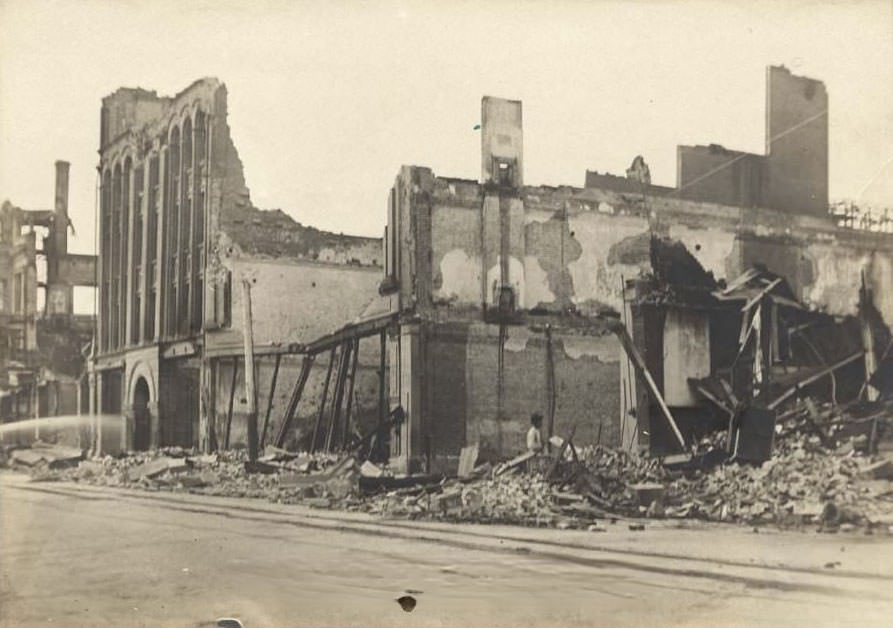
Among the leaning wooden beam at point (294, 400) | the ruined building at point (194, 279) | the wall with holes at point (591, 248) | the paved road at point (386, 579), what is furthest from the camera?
the wall with holes at point (591, 248)

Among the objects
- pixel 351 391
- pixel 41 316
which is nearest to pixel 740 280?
pixel 351 391

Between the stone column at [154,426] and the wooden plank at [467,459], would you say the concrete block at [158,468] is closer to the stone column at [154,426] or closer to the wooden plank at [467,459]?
the stone column at [154,426]

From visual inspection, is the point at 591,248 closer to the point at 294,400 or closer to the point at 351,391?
the point at 351,391

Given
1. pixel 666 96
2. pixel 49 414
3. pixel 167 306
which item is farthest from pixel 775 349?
pixel 49 414

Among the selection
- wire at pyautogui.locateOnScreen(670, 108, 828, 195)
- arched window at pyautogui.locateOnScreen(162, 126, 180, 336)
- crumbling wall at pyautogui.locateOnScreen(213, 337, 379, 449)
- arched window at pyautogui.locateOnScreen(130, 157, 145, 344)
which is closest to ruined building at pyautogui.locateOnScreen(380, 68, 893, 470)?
wire at pyautogui.locateOnScreen(670, 108, 828, 195)

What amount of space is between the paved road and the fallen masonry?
12.5 inches

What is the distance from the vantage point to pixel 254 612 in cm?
773

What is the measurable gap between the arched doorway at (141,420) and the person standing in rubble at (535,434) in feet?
9.60

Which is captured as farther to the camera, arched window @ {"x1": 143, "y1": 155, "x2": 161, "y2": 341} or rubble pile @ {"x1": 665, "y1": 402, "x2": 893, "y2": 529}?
arched window @ {"x1": 143, "y1": 155, "x2": 161, "y2": 341}

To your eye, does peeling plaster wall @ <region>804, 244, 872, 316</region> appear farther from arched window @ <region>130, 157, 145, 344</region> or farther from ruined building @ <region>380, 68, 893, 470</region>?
arched window @ <region>130, 157, 145, 344</region>

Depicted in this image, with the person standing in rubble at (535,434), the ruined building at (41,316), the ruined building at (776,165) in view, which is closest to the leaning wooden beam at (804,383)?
the ruined building at (776,165)

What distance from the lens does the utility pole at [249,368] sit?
8672mm

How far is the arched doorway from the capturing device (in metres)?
8.88

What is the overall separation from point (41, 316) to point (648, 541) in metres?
4.96
